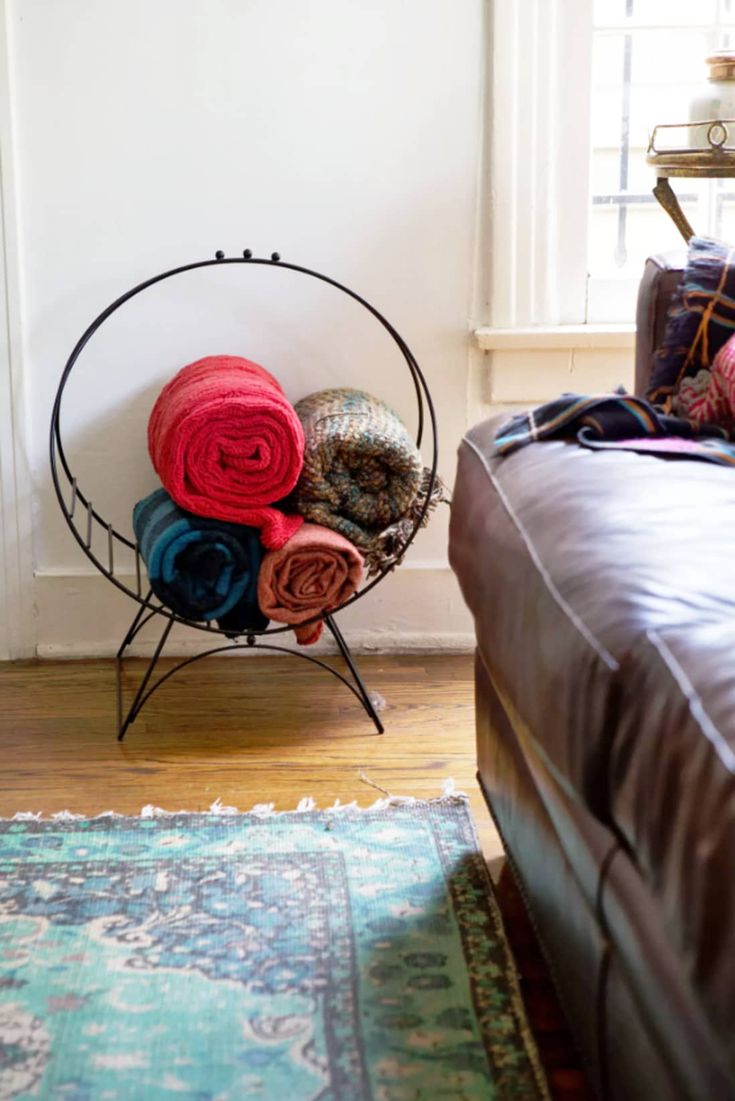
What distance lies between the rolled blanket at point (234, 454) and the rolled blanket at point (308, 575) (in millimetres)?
31

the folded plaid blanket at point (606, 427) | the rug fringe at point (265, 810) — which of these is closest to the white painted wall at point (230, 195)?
the rug fringe at point (265, 810)

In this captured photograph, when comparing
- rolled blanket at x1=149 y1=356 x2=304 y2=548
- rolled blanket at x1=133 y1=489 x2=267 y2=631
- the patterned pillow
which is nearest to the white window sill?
rolled blanket at x1=149 y1=356 x2=304 y2=548

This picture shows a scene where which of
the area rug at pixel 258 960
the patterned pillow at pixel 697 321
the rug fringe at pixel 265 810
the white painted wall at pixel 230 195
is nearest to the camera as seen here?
the area rug at pixel 258 960

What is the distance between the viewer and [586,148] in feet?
8.01

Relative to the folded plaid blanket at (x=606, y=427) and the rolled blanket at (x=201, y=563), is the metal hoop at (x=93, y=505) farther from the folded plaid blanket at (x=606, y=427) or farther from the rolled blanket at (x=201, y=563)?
the folded plaid blanket at (x=606, y=427)

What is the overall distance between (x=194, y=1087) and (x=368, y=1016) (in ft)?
0.68

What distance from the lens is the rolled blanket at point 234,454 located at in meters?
2.03

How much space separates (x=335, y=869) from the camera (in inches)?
66.7

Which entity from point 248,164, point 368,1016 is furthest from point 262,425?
point 368,1016

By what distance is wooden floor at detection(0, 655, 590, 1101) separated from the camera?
1.95 meters

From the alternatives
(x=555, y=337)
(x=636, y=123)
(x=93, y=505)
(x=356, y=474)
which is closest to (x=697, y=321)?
(x=356, y=474)

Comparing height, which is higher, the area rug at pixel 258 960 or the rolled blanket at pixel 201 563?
the rolled blanket at pixel 201 563

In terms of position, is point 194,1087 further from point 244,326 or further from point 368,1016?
point 244,326

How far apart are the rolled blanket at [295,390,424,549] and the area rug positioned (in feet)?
1.64
